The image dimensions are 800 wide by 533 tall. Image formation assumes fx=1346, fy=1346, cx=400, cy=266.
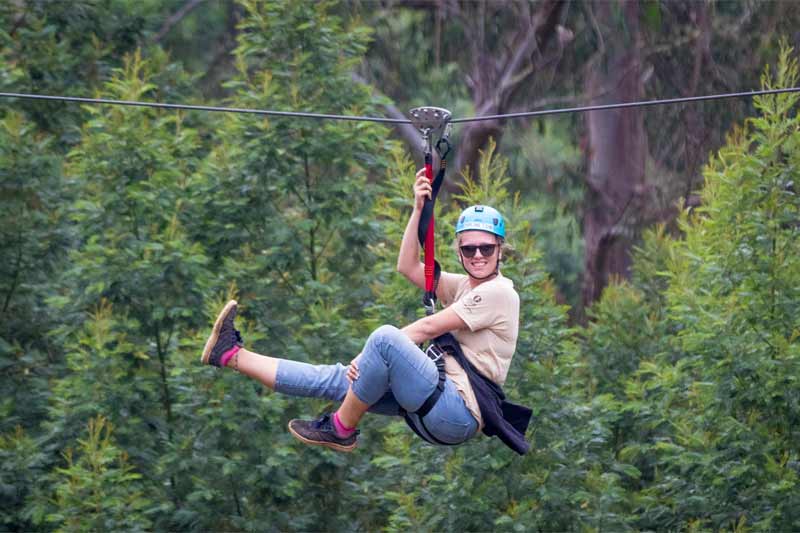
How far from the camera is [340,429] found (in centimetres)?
698

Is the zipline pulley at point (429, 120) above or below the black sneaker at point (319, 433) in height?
above

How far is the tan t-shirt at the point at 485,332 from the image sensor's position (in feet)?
22.0

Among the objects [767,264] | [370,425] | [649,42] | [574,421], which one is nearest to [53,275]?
[370,425]

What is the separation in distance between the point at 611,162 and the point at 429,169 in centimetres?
1205

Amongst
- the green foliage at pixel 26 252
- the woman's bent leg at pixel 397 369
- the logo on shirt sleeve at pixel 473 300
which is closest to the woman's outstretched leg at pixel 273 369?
the woman's bent leg at pixel 397 369

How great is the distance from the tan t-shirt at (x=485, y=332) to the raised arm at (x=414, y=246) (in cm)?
30

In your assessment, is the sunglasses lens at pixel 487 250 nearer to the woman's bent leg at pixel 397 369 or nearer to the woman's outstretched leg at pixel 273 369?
the woman's bent leg at pixel 397 369

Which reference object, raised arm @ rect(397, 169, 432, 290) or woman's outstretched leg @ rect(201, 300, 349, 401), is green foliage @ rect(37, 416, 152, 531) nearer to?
woman's outstretched leg @ rect(201, 300, 349, 401)

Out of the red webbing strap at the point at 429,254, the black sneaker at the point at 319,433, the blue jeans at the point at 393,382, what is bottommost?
the black sneaker at the point at 319,433

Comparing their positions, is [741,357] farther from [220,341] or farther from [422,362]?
[220,341]

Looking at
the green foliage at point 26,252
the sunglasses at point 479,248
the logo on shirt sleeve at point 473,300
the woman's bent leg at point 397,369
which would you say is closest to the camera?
the woman's bent leg at point 397,369

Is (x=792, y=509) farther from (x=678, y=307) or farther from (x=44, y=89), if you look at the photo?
(x=44, y=89)

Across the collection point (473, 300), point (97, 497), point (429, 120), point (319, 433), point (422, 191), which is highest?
point (429, 120)

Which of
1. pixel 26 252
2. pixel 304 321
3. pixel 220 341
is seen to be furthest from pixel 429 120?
pixel 26 252
